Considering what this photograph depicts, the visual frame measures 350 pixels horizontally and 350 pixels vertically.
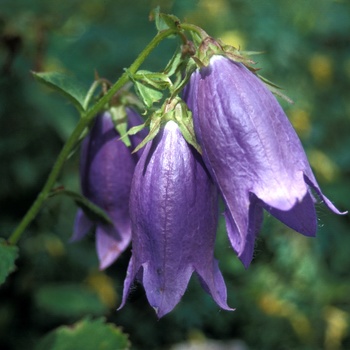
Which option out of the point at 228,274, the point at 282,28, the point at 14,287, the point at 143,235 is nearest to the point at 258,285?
the point at 228,274

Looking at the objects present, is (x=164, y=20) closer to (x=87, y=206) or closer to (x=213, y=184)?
(x=213, y=184)

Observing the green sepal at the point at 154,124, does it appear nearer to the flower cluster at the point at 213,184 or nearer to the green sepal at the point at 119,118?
the flower cluster at the point at 213,184

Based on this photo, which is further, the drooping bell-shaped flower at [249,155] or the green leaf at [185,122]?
the green leaf at [185,122]

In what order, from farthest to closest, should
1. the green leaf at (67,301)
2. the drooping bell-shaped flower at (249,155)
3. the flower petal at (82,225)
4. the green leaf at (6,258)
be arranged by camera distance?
the green leaf at (67,301), the flower petal at (82,225), the green leaf at (6,258), the drooping bell-shaped flower at (249,155)

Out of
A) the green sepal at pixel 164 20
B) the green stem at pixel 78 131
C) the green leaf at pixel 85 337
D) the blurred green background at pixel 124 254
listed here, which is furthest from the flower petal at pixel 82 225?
the blurred green background at pixel 124 254

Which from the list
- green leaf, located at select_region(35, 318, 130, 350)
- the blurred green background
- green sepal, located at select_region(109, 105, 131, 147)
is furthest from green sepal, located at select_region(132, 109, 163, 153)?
the blurred green background

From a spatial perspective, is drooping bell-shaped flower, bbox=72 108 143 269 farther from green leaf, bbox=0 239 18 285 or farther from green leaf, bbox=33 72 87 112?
green leaf, bbox=0 239 18 285
